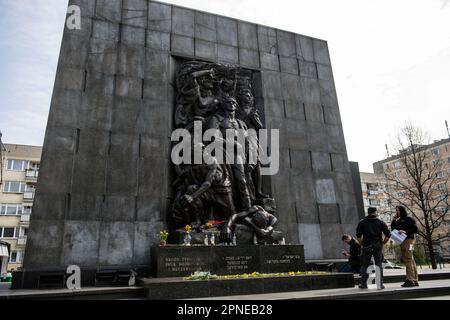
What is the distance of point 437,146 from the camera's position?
61625 mm

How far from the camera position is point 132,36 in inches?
489

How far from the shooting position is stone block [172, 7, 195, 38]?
13.4m

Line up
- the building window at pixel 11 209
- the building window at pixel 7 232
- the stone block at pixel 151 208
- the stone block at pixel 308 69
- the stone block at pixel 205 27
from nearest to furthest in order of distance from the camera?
the stone block at pixel 151 208 < the stone block at pixel 205 27 < the stone block at pixel 308 69 < the building window at pixel 7 232 < the building window at pixel 11 209

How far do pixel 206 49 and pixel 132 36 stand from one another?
2950mm

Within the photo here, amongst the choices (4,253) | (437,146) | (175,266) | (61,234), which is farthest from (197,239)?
(437,146)

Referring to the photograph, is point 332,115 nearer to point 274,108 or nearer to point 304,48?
point 274,108

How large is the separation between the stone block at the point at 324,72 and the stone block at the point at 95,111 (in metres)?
9.59

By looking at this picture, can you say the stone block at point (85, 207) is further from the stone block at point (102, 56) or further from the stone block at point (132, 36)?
the stone block at point (132, 36)

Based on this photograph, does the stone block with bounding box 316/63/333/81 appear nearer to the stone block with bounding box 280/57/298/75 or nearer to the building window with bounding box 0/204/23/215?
the stone block with bounding box 280/57/298/75

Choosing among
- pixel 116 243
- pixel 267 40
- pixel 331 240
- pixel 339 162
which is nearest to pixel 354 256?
pixel 331 240

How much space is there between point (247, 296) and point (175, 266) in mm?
2265

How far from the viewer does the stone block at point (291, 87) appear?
14.6 metres

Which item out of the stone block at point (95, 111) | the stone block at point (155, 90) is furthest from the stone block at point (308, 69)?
the stone block at point (95, 111)

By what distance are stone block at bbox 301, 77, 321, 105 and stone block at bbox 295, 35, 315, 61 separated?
117 cm
